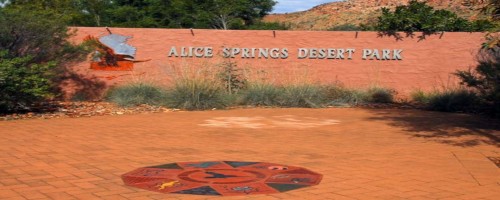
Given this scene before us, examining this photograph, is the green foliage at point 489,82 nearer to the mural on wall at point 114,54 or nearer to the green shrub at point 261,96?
the green shrub at point 261,96

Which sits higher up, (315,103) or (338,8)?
(338,8)

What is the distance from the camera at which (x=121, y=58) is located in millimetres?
18688

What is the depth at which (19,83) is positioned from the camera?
1282cm

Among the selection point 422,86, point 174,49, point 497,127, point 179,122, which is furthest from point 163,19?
point 497,127

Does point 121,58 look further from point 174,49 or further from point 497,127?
point 497,127

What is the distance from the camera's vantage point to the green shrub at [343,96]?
17.2m

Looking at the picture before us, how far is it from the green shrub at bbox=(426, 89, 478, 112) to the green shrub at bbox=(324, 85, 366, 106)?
1888mm

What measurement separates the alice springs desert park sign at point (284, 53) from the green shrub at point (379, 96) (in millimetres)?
1494

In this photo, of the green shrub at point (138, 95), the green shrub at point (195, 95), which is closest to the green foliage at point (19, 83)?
the green shrub at point (138, 95)

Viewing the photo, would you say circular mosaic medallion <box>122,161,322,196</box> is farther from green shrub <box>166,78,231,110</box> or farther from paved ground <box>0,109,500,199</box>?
green shrub <box>166,78,231,110</box>

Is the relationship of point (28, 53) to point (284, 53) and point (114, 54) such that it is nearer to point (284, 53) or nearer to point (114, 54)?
point (114, 54)

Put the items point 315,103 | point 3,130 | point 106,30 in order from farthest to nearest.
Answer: point 106,30
point 315,103
point 3,130

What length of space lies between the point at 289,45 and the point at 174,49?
3.51 metres

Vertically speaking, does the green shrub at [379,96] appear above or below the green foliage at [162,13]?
below
